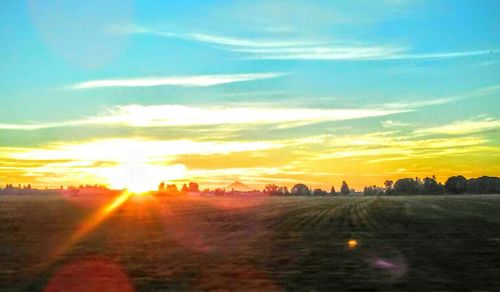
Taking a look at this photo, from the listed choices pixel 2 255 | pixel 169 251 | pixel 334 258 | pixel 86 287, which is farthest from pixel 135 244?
pixel 86 287

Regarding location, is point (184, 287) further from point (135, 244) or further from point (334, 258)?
point (135, 244)

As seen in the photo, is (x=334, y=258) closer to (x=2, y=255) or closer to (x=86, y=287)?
(x=86, y=287)

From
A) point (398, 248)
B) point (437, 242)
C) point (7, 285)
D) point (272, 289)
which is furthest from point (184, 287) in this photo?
point (437, 242)

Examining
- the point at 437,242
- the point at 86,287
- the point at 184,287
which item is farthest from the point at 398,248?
the point at 86,287

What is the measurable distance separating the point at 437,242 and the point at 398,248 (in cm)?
331

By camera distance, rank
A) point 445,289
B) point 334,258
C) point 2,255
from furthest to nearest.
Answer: point 2,255 → point 334,258 → point 445,289

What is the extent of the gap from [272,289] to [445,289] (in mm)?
4441

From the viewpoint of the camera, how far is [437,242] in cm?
2655

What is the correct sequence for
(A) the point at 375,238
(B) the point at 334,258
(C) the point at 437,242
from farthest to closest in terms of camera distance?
(A) the point at 375,238 → (C) the point at 437,242 → (B) the point at 334,258

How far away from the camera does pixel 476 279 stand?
52.6ft

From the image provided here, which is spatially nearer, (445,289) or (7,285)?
(445,289)

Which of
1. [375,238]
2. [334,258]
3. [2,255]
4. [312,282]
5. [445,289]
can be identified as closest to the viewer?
[445,289]

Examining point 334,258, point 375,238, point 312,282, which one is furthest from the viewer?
point 375,238

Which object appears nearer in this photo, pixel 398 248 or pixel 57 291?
pixel 57 291
